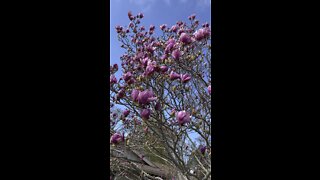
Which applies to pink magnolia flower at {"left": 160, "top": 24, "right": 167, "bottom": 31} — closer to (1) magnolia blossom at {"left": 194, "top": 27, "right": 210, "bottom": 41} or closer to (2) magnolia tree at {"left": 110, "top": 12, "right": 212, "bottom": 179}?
(2) magnolia tree at {"left": 110, "top": 12, "right": 212, "bottom": 179}

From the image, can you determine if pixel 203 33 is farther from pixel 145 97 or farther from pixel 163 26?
pixel 163 26

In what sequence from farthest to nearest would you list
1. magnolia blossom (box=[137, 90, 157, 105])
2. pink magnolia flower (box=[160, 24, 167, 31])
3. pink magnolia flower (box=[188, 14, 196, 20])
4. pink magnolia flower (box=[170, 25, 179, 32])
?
pink magnolia flower (box=[160, 24, 167, 31]) → pink magnolia flower (box=[188, 14, 196, 20]) → pink magnolia flower (box=[170, 25, 179, 32]) → magnolia blossom (box=[137, 90, 157, 105])

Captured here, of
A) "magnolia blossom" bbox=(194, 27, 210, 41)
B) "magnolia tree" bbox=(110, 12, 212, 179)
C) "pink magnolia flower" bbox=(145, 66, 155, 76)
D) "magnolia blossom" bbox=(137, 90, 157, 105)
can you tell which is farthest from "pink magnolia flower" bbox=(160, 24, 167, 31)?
"magnolia blossom" bbox=(137, 90, 157, 105)

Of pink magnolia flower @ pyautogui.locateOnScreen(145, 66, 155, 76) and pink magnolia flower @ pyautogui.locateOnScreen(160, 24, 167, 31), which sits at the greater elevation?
pink magnolia flower @ pyautogui.locateOnScreen(160, 24, 167, 31)

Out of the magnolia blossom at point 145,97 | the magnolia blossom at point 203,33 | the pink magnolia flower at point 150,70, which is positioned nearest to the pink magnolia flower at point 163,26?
the magnolia blossom at point 203,33

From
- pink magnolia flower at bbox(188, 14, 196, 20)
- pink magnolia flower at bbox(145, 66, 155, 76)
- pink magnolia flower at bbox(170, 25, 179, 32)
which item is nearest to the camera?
pink magnolia flower at bbox(145, 66, 155, 76)

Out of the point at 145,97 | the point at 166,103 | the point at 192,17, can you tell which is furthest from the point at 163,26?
the point at 145,97

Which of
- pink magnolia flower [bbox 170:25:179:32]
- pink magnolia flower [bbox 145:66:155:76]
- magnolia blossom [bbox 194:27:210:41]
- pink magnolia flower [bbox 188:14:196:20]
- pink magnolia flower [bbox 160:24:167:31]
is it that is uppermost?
pink magnolia flower [bbox 188:14:196:20]

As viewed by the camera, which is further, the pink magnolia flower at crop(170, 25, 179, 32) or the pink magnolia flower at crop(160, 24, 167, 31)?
the pink magnolia flower at crop(160, 24, 167, 31)
